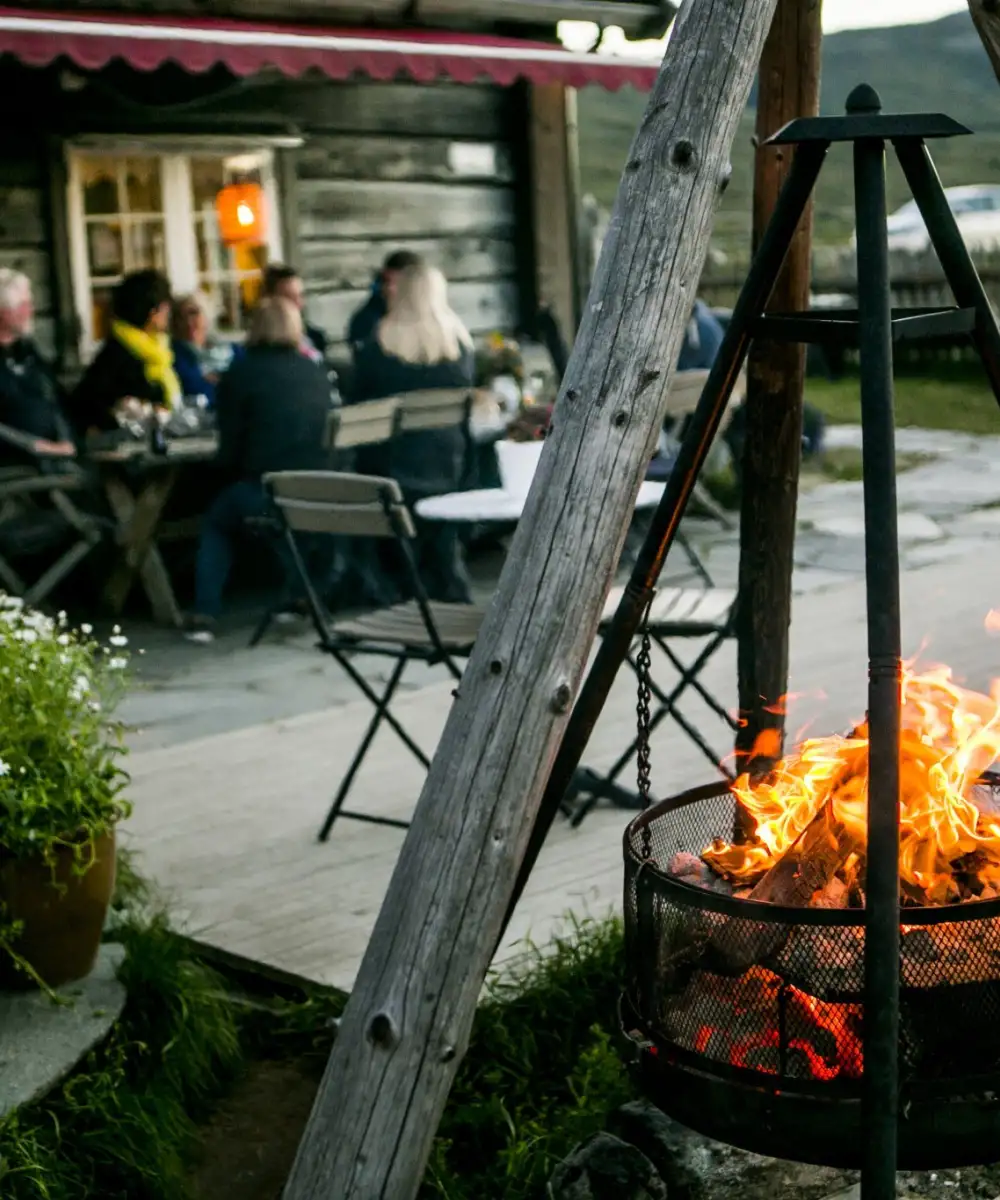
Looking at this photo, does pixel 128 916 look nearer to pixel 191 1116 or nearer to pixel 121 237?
pixel 191 1116

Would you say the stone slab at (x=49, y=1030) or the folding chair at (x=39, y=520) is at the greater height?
the folding chair at (x=39, y=520)

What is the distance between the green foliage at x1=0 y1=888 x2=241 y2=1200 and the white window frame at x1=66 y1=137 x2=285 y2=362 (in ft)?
20.8

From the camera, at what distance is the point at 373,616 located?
5371 mm

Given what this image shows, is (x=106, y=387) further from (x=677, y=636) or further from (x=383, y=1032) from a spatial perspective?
(x=383, y=1032)

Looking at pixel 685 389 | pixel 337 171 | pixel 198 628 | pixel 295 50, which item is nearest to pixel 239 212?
pixel 337 171

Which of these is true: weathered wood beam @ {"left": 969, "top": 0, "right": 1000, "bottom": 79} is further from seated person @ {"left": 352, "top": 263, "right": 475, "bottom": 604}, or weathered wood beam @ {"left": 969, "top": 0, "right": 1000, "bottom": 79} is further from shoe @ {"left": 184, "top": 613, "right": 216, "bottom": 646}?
shoe @ {"left": 184, "top": 613, "right": 216, "bottom": 646}

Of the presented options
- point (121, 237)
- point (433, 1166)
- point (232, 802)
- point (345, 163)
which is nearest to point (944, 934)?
point (433, 1166)

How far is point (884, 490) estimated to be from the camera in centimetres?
247

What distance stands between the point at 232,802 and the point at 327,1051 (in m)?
1.61

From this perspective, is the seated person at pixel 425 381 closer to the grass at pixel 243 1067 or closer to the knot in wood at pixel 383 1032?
the grass at pixel 243 1067

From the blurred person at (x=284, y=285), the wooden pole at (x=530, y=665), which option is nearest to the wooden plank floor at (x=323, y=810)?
the wooden pole at (x=530, y=665)

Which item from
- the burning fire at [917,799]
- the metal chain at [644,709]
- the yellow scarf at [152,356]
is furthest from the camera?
the yellow scarf at [152,356]

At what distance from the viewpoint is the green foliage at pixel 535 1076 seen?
3.31 m

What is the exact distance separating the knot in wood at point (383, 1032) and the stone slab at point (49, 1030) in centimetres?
100
